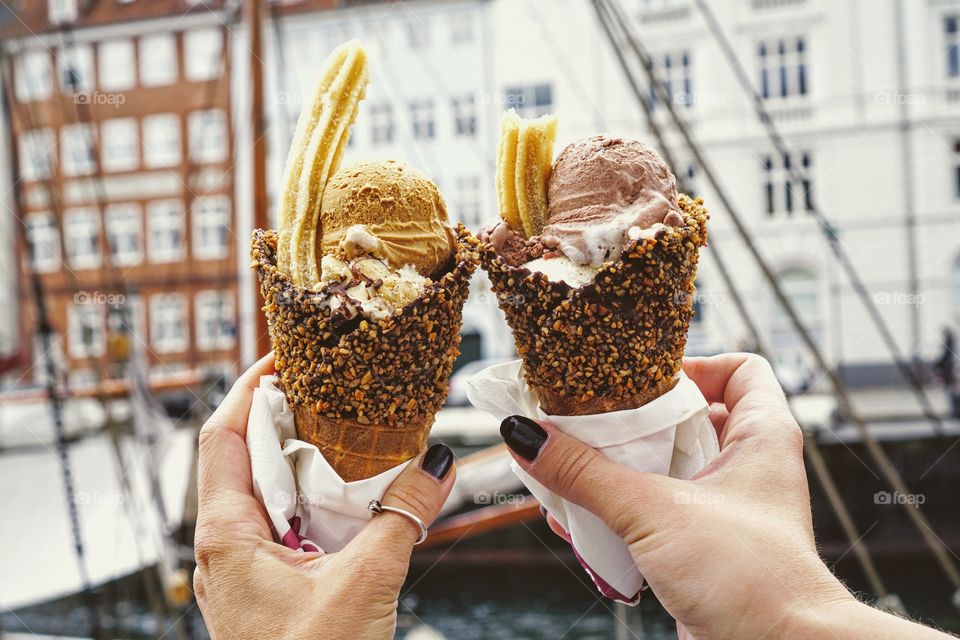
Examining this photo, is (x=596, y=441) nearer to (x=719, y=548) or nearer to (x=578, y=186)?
(x=719, y=548)

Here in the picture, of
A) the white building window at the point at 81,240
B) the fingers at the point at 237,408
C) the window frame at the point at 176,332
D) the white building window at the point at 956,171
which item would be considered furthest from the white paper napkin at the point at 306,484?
the white building window at the point at 81,240

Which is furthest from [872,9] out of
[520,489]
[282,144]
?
[282,144]

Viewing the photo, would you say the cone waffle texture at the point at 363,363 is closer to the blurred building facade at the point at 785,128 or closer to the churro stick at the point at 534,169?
the churro stick at the point at 534,169

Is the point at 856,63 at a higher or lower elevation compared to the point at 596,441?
higher

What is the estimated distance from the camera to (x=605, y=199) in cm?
137

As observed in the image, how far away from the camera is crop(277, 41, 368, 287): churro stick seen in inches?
53.7

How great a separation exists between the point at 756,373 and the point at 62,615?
9024 millimetres

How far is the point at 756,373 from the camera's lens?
1.44 meters

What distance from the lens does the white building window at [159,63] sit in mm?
19400

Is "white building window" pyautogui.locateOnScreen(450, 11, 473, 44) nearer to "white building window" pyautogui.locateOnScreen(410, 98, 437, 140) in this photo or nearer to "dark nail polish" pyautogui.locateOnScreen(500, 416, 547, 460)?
"white building window" pyautogui.locateOnScreen(410, 98, 437, 140)

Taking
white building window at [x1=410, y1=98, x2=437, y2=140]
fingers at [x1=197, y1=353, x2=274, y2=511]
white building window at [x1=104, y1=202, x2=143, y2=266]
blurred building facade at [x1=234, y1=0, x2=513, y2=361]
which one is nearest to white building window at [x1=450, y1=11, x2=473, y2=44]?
blurred building facade at [x1=234, y1=0, x2=513, y2=361]

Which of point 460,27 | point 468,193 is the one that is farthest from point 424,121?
point 460,27

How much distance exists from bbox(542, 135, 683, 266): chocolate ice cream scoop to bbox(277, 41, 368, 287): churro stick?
39 cm

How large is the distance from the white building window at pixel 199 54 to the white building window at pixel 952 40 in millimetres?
16051
